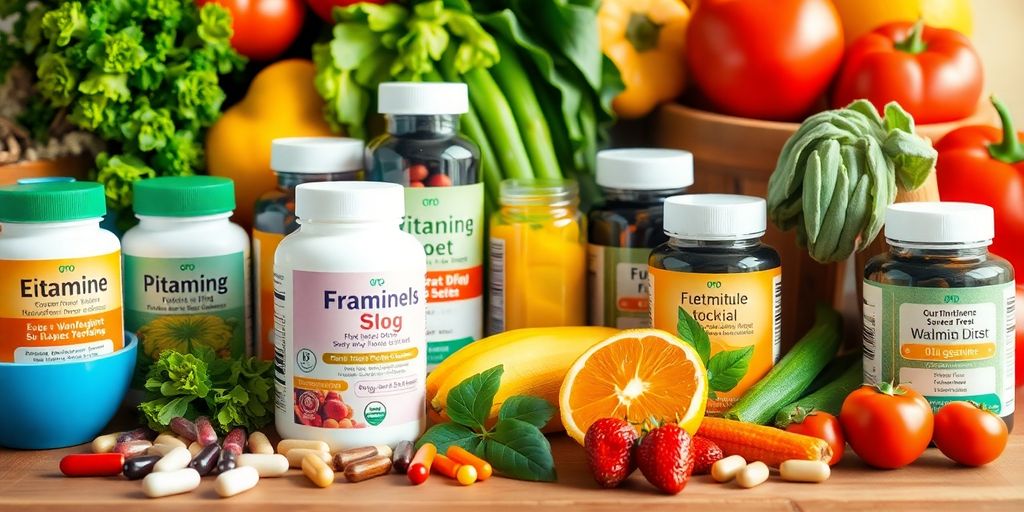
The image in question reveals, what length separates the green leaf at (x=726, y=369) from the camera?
1.24 metres

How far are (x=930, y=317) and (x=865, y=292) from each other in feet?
0.26

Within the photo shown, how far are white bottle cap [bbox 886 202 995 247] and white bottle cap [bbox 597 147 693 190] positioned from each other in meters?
0.29

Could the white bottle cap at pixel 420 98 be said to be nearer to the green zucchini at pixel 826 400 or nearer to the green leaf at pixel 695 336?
the green leaf at pixel 695 336

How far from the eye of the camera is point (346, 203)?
44.9 inches

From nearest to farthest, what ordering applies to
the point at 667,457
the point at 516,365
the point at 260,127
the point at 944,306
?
1. the point at 667,457
2. the point at 944,306
3. the point at 516,365
4. the point at 260,127

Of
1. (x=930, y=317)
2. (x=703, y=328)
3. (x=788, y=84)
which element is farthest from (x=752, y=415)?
(x=788, y=84)

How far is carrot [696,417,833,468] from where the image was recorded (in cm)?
114

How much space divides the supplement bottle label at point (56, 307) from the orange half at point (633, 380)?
48 cm

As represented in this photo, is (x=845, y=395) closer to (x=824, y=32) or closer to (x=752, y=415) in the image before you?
(x=752, y=415)

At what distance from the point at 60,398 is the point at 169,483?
0.19 metres

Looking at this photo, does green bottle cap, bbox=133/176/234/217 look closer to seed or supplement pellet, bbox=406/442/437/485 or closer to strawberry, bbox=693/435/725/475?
seed or supplement pellet, bbox=406/442/437/485

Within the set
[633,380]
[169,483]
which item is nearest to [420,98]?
[633,380]

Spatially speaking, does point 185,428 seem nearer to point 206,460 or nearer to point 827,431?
point 206,460

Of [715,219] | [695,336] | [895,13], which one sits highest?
[895,13]
